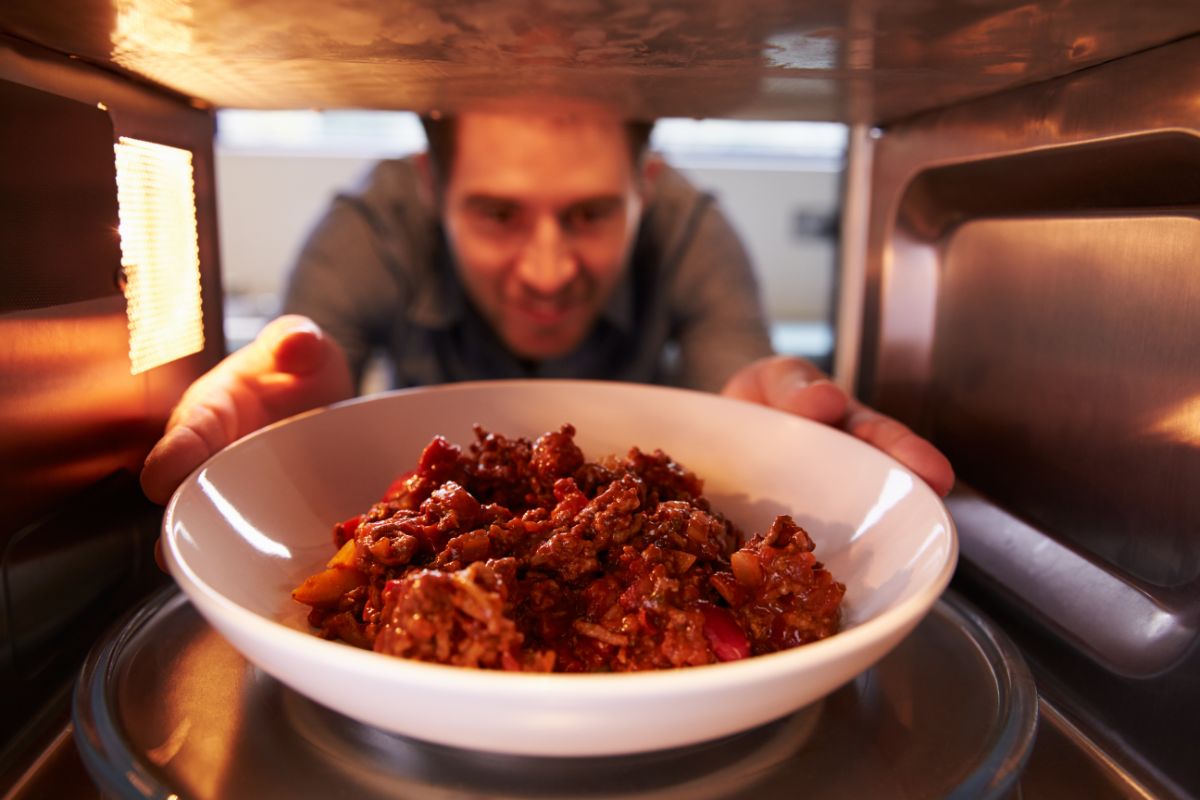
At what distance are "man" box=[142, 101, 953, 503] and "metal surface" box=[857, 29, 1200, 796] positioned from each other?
0.41 feet

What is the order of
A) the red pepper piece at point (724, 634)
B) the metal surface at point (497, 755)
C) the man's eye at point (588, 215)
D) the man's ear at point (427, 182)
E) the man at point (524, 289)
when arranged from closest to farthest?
the metal surface at point (497, 755) < the red pepper piece at point (724, 634) < the man at point (524, 289) < the man's eye at point (588, 215) < the man's ear at point (427, 182)

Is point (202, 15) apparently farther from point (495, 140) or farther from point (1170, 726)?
point (495, 140)

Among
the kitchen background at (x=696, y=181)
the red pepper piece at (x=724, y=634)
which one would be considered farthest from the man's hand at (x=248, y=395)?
the kitchen background at (x=696, y=181)

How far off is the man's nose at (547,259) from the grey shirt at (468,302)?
406 millimetres

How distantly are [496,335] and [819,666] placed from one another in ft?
5.81

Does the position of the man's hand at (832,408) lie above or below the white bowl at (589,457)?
above

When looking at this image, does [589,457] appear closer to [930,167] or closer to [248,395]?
[248,395]

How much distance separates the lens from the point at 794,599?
67cm

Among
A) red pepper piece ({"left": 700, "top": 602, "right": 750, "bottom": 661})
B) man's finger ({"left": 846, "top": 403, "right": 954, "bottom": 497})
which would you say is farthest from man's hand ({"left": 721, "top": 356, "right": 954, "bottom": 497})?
red pepper piece ({"left": 700, "top": 602, "right": 750, "bottom": 661})

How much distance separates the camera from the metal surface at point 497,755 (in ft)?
1.79

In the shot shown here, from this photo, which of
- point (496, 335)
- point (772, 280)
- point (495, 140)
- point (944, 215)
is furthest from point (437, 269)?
point (772, 280)

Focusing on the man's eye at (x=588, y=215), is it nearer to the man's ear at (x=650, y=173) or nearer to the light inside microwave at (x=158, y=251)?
the man's ear at (x=650, y=173)

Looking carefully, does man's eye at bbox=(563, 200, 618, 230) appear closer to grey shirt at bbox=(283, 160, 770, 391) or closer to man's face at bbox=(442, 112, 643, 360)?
man's face at bbox=(442, 112, 643, 360)

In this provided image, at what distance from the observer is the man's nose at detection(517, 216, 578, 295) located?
1650 millimetres
